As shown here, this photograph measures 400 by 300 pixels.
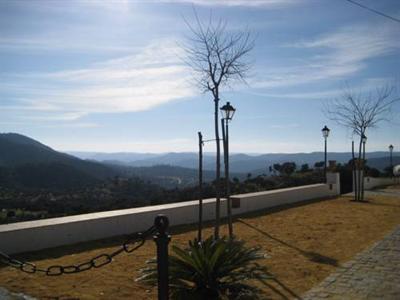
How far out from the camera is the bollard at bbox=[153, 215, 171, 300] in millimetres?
4016

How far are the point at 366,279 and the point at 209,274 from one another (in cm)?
226

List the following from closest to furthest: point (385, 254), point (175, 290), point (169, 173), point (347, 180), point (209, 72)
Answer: point (175, 290)
point (385, 254)
point (209, 72)
point (347, 180)
point (169, 173)

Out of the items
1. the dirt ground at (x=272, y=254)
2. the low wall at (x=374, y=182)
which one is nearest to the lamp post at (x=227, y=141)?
the dirt ground at (x=272, y=254)

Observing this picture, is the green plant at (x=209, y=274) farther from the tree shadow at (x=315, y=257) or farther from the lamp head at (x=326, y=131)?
the lamp head at (x=326, y=131)

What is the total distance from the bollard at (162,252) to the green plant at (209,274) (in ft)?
3.15

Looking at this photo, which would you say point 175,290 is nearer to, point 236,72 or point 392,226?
point 236,72

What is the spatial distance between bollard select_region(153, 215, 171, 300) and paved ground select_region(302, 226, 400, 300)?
1.95m

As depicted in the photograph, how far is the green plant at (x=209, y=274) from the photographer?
200 inches

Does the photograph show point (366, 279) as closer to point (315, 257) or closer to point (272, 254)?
point (315, 257)

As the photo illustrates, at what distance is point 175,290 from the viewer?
5.06m

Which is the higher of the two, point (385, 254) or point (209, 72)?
point (209, 72)

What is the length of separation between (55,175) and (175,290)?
42601mm

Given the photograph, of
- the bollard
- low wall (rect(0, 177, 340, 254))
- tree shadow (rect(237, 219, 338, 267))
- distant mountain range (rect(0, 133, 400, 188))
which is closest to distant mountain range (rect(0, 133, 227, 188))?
distant mountain range (rect(0, 133, 400, 188))

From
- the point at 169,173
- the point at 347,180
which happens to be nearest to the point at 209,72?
the point at 347,180
